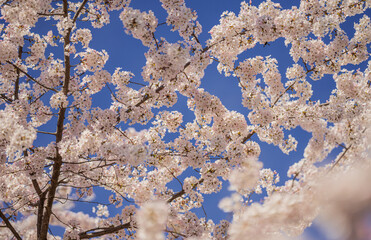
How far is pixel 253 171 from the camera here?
8.91ft

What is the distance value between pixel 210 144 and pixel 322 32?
410cm

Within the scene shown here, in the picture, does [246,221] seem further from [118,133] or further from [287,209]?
[118,133]

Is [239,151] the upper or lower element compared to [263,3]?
lower

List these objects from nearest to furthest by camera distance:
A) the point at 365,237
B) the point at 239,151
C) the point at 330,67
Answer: the point at 365,237 → the point at 239,151 → the point at 330,67

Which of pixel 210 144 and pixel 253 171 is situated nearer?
pixel 253 171

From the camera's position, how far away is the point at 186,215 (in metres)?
6.92

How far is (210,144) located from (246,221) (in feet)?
16.6

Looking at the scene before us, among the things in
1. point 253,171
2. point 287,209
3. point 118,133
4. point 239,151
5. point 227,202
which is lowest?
point 287,209

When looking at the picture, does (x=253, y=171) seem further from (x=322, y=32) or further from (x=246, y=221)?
(x=322, y=32)

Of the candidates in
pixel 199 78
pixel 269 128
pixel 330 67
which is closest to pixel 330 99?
pixel 330 67

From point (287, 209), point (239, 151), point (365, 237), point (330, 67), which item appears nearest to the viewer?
point (365, 237)

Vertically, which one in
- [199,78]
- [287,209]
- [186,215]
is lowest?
[287,209]

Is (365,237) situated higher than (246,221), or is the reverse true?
(246,221)

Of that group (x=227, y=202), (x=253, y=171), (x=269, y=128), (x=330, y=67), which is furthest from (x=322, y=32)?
(x=227, y=202)
